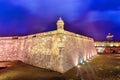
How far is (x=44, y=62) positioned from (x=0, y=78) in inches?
254

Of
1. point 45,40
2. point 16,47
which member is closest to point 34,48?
point 45,40

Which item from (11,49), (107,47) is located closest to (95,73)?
(11,49)

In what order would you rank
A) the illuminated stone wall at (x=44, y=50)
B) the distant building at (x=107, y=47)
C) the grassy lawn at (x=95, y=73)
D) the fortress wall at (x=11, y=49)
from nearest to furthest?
the grassy lawn at (x=95, y=73), the illuminated stone wall at (x=44, y=50), the fortress wall at (x=11, y=49), the distant building at (x=107, y=47)

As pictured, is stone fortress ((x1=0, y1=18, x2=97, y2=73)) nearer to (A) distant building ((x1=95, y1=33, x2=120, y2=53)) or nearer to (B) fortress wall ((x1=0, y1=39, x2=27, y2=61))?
(B) fortress wall ((x1=0, y1=39, x2=27, y2=61))

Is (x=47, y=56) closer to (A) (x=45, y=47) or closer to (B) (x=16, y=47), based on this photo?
(A) (x=45, y=47)

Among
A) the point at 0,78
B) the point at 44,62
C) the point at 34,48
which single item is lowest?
the point at 0,78

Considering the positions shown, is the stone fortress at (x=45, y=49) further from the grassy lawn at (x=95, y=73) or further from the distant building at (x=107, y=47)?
the distant building at (x=107, y=47)

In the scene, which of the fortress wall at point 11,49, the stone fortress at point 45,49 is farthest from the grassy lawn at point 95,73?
the fortress wall at point 11,49

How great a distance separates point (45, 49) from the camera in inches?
952

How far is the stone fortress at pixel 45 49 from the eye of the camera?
21.8 metres

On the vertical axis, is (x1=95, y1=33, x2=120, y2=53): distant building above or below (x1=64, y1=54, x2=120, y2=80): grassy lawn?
above

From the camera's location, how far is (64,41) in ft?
75.3

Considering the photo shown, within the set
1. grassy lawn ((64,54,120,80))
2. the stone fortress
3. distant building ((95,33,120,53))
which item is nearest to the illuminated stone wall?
the stone fortress

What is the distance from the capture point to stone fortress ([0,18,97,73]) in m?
21.8
